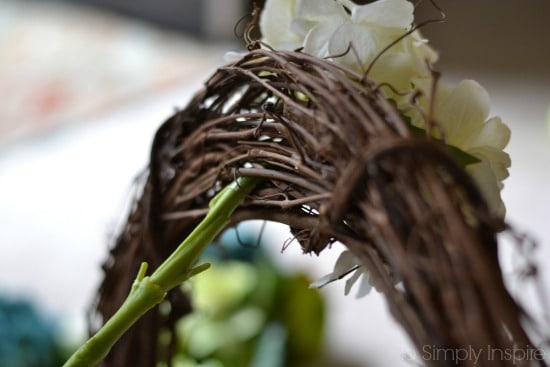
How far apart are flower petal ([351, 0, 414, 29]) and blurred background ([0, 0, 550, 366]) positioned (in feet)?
2.25

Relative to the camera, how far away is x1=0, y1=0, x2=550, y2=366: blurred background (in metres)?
1.16

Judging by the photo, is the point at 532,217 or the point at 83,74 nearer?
the point at 532,217

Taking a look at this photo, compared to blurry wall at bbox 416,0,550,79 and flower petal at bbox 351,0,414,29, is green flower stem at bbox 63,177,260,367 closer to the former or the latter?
flower petal at bbox 351,0,414,29

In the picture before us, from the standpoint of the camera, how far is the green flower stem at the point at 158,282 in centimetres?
31

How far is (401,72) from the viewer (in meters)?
0.30

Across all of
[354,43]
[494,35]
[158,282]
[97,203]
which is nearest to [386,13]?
[354,43]

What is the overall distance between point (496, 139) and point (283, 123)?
82 mm

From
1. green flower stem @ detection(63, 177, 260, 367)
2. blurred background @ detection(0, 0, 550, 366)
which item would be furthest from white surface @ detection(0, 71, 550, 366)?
green flower stem @ detection(63, 177, 260, 367)

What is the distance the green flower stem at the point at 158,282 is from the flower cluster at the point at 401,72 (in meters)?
0.05

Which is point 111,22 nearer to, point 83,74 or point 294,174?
point 83,74

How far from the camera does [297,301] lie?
0.99 m

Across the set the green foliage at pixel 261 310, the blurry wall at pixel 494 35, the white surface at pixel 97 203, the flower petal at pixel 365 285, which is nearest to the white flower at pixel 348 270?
the flower petal at pixel 365 285

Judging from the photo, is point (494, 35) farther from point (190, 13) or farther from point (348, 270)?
point (348, 270)

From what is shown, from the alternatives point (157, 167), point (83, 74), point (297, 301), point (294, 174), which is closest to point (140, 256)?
point (157, 167)
